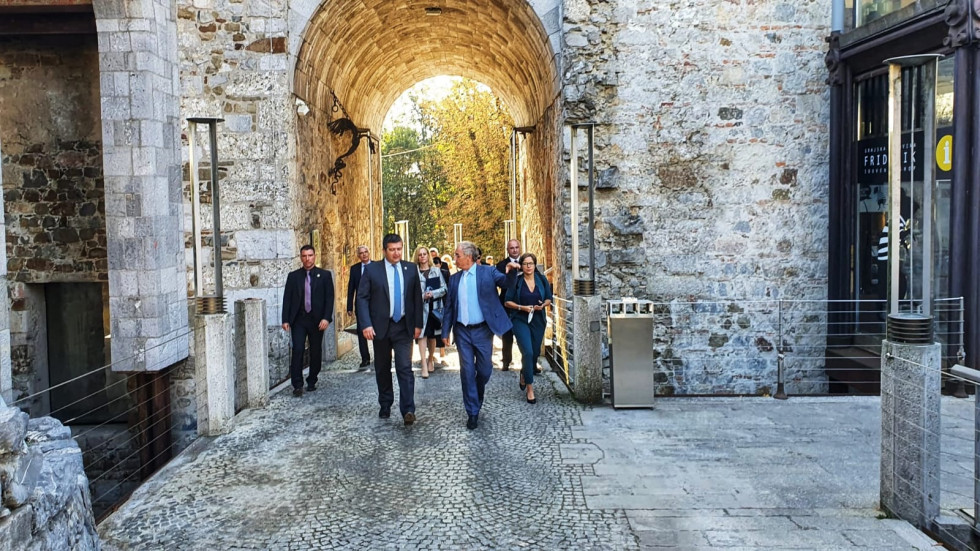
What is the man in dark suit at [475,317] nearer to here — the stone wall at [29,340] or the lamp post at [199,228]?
the lamp post at [199,228]

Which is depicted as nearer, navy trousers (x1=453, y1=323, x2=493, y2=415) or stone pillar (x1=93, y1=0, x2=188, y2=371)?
navy trousers (x1=453, y1=323, x2=493, y2=415)

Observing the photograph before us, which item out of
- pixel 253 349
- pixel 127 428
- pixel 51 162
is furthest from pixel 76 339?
pixel 253 349

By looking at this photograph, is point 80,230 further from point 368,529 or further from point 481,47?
point 368,529

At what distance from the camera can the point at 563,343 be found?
898 centimetres

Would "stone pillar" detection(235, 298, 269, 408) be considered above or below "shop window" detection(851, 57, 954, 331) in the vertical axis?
below

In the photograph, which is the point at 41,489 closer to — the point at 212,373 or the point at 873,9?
the point at 212,373

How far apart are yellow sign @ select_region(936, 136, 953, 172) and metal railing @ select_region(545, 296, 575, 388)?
160 inches

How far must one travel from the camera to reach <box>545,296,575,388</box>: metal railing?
840 centimetres

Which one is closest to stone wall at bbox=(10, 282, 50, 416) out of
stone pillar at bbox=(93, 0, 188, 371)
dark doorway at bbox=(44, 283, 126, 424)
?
dark doorway at bbox=(44, 283, 126, 424)

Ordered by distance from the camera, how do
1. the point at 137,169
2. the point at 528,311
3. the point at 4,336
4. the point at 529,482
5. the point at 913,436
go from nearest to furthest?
the point at 4,336
the point at 913,436
the point at 529,482
the point at 528,311
the point at 137,169

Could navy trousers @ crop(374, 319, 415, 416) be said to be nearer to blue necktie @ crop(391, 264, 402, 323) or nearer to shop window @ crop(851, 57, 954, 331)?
blue necktie @ crop(391, 264, 402, 323)

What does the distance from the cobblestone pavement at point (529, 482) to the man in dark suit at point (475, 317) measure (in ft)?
1.81

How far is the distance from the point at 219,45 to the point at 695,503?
7.88 metres

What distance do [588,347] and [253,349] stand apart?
133 inches
